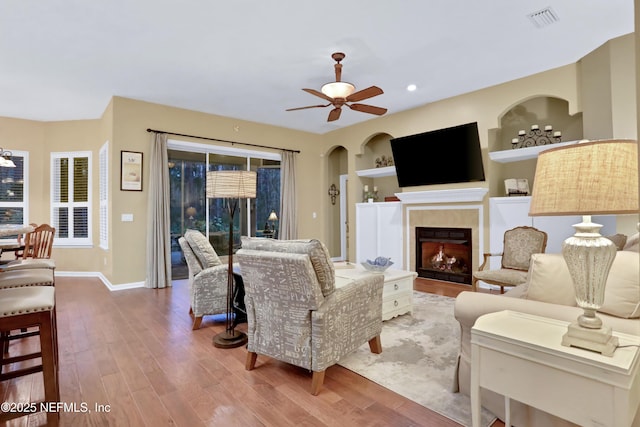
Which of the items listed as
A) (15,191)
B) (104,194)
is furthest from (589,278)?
(15,191)

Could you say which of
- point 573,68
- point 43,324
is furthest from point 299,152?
point 43,324

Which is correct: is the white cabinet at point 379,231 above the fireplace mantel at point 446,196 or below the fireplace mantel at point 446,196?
below

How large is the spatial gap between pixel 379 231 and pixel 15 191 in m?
6.91

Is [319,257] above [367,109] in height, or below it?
below

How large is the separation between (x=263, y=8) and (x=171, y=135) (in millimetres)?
3292

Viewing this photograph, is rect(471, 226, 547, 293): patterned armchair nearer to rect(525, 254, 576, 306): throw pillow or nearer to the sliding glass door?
rect(525, 254, 576, 306): throw pillow

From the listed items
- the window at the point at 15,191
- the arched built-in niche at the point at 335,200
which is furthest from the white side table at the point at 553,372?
the window at the point at 15,191

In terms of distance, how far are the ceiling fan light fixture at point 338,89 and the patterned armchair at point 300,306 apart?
220cm

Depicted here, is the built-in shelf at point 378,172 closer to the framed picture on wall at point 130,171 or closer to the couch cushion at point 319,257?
the framed picture on wall at point 130,171

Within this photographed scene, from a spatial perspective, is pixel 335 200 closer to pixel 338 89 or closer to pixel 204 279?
pixel 338 89

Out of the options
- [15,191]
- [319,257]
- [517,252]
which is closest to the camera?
[319,257]

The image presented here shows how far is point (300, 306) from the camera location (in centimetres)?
207

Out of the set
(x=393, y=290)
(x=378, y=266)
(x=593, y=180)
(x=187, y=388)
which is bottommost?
(x=187, y=388)

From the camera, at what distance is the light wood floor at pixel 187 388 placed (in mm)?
1846
